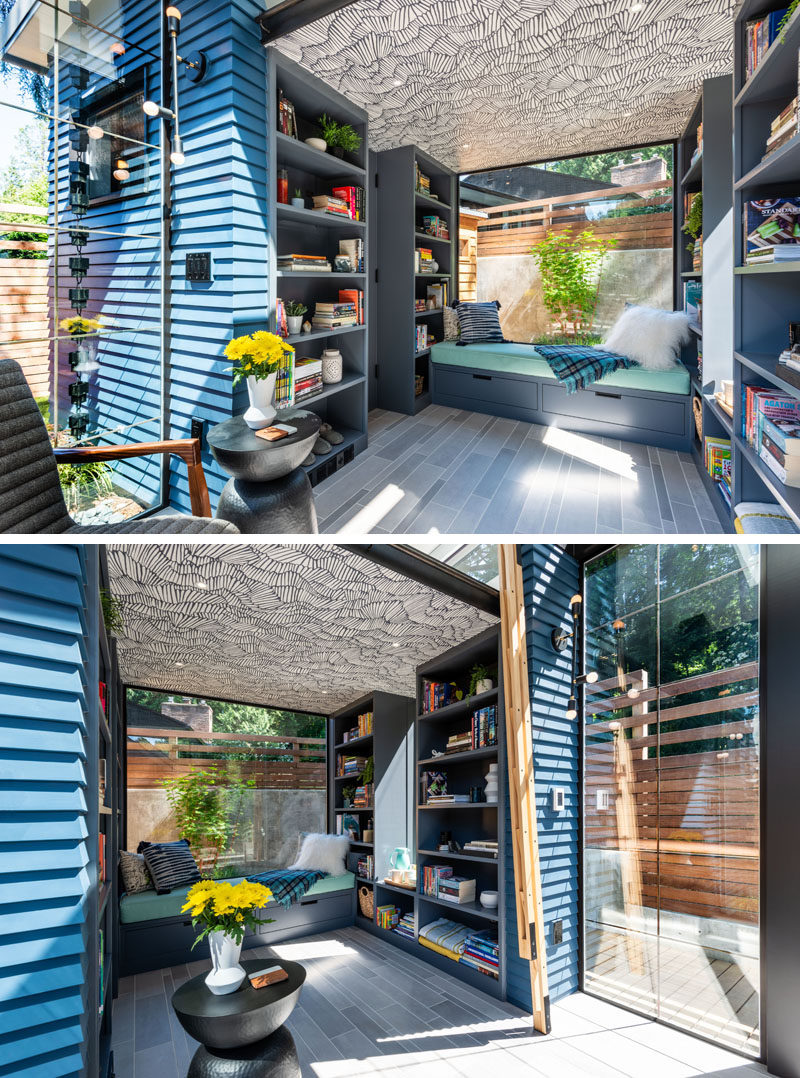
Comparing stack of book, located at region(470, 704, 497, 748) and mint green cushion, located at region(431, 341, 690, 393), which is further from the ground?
mint green cushion, located at region(431, 341, 690, 393)

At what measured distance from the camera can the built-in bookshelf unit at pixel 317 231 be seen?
3.95 m

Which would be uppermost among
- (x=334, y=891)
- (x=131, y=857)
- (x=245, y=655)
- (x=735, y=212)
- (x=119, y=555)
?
(x=735, y=212)

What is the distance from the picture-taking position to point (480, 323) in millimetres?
7082

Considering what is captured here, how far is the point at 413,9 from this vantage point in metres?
3.49

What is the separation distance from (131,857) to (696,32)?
6.70 m

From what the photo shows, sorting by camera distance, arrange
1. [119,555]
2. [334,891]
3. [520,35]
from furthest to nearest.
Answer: [334,891] → [520,35] → [119,555]

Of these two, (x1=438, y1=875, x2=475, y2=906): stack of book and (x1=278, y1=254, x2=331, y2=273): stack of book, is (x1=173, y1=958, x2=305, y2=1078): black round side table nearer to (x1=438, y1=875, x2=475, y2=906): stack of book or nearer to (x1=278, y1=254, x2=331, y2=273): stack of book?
(x1=438, y1=875, x2=475, y2=906): stack of book

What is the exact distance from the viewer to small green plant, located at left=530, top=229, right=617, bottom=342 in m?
6.58

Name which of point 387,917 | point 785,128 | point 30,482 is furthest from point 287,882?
point 785,128

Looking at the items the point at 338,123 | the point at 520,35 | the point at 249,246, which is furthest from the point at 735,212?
the point at 338,123

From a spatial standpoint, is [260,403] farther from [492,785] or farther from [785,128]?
[492,785]

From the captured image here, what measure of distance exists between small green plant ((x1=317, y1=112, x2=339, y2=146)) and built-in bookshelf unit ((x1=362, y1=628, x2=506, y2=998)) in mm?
3579

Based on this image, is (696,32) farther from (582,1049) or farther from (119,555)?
(582,1049)

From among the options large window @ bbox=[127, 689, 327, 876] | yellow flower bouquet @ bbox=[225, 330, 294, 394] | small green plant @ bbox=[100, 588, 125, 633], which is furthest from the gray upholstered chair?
large window @ bbox=[127, 689, 327, 876]
